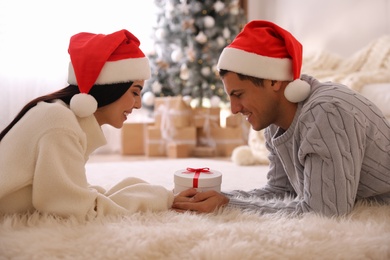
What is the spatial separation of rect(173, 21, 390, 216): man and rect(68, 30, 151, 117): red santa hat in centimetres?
32

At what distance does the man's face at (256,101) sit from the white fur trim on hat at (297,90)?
0.07 meters

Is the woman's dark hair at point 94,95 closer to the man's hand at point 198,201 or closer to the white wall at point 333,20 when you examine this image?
the man's hand at point 198,201

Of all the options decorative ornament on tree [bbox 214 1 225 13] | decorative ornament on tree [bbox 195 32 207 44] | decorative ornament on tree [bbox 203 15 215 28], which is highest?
decorative ornament on tree [bbox 214 1 225 13]

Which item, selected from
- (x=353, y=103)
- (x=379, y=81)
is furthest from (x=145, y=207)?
(x=379, y=81)

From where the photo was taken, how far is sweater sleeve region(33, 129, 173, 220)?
1229 mm

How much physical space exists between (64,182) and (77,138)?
14 centimetres

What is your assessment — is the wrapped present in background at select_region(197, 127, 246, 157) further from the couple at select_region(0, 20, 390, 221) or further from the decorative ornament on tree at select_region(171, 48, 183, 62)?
the couple at select_region(0, 20, 390, 221)

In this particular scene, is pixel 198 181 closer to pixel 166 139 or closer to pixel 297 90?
pixel 297 90

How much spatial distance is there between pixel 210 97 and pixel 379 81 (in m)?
1.64

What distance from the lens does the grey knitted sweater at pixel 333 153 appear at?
1277 mm

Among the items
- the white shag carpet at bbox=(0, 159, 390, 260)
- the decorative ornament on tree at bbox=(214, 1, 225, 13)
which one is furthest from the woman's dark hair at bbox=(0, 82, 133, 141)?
the decorative ornament on tree at bbox=(214, 1, 225, 13)

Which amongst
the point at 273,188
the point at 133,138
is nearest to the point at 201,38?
the point at 133,138

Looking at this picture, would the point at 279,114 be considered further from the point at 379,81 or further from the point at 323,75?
the point at 323,75

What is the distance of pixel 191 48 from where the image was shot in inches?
171
